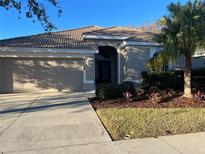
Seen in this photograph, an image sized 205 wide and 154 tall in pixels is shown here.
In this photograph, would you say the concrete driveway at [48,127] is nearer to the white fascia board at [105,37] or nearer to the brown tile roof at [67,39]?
the brown tile roof at [67,39]

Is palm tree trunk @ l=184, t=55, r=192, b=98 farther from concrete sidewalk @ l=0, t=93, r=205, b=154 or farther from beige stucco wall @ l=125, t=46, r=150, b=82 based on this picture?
beige stucco wall @ l=125, t=46, r=150, b=82

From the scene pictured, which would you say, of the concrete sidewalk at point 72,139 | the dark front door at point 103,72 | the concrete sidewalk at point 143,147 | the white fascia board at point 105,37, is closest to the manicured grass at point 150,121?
the concrete sidewalk at point 72,139

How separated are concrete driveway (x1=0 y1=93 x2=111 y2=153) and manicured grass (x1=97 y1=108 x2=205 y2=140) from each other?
14.8 inches

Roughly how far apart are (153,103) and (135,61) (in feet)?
29.7

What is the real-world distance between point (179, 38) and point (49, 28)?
560 centimetres

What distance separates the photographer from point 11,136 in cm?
727

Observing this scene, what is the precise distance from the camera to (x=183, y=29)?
1183 cm

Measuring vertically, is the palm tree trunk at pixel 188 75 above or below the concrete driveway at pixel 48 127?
above

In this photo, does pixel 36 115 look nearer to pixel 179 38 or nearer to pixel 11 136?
pixel 11 136

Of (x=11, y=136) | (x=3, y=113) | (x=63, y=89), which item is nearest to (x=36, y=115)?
(x=3, y=113)

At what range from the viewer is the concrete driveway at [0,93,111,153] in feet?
21.8

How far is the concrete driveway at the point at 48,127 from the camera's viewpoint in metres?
6.66

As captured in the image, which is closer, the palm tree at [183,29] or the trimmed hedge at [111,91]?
the palm tree at [183,29]

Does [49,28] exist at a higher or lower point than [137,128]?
higher
